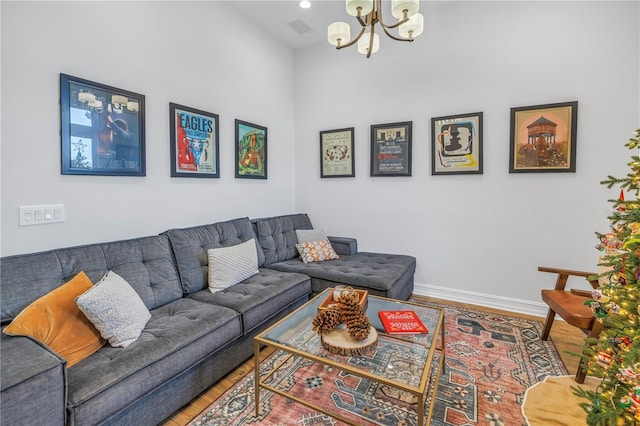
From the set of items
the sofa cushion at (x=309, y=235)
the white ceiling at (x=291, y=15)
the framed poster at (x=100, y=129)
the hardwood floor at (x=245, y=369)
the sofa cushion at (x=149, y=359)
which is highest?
the white ceiling at (x=291, y=15)

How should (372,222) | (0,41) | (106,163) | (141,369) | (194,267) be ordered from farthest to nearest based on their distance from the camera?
(372,222) → (194,267) → (106,163) → (0,41) → (141,369)

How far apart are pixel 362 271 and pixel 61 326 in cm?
218

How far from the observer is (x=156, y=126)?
255cm

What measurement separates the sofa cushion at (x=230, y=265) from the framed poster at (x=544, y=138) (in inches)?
105

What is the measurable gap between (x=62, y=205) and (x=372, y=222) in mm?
2960

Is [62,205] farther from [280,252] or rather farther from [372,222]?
[372,222]

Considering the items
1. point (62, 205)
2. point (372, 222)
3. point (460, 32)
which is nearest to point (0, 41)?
point (62, 205)

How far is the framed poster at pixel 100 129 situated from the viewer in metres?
1.99

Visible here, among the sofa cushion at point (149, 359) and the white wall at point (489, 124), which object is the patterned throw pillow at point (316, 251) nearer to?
the white wall at point (489, 124)

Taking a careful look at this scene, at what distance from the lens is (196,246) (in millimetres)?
2518

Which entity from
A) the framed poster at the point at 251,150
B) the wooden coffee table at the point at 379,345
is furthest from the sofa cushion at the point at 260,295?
the framed poster at the point at 251,150

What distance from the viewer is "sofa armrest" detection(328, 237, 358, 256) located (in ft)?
11.6

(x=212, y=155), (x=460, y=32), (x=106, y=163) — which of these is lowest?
(x=106, y=163)

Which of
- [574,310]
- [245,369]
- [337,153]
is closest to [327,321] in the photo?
[245,369]
